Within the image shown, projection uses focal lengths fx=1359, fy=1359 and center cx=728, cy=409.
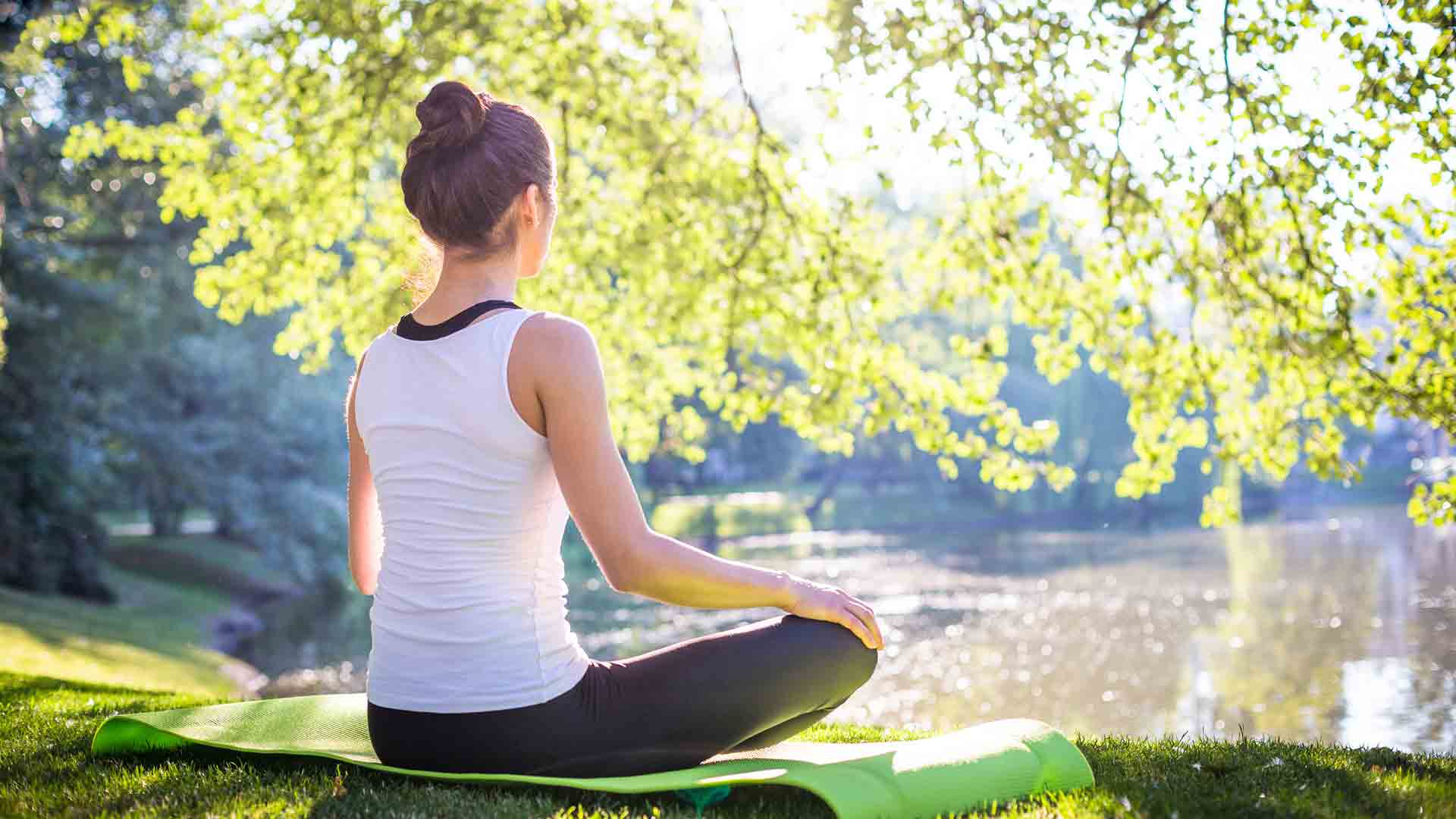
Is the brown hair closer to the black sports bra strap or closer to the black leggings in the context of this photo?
the black sports bra strap

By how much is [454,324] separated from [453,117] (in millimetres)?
478

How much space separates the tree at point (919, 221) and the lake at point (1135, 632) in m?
2.60

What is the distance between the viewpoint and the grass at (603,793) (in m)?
3.34

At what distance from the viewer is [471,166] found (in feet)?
10.3

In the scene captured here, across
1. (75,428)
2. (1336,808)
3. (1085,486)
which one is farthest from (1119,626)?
(1085,486)

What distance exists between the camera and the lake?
1472cm

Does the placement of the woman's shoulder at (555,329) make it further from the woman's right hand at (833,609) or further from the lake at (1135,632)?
the lake at (1135,632)

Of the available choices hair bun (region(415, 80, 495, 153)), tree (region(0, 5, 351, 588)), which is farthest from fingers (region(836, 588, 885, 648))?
tree (region(0, 5, 351, 588))

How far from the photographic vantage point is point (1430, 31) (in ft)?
21.9

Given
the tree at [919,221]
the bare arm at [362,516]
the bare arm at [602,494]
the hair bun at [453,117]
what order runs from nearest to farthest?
the bare arm at [602,494], the hair bun at [453,117], the bare arm at [362,516], the tree at [919,221]

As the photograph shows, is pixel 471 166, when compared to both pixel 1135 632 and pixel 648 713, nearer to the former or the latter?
pixel 648 713

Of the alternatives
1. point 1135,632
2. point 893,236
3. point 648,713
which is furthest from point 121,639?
point 648,713

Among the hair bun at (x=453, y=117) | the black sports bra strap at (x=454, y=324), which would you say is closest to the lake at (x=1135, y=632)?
the black sports bra strap at (x=454, y=324)

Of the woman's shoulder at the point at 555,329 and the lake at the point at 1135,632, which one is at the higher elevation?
the woman's shoulder at the point at 555,329
